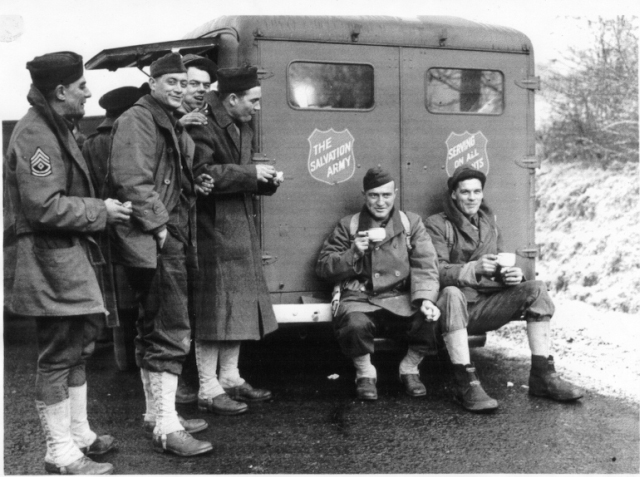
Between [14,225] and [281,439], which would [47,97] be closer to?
[14,225]

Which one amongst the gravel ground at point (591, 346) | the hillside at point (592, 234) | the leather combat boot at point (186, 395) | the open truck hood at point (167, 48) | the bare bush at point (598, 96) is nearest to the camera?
the leather combat boot at point (186, 395)

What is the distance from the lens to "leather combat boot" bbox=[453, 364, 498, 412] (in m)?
4.57

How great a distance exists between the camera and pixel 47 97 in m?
3.50

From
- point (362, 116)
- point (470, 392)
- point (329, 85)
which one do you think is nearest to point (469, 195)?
point (362, 116)

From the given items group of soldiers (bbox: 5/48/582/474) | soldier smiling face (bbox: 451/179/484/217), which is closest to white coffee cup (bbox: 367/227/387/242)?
group of soldiers (bbox: 5/48/582/474)

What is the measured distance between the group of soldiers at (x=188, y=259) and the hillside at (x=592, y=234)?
9.47ft

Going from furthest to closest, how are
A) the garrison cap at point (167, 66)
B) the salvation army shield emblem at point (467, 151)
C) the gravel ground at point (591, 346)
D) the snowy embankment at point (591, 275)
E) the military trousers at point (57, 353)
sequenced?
the snowy embankment at point (591, 275) < the salvation army shield emblem at point (467, 151) < the gravel ground at point (591, 346) < the garrison cap at point (167, 66) < the military trousers at point (57, 353)

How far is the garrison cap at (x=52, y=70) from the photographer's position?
136 inches

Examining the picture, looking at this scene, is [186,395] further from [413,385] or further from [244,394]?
[413,385]

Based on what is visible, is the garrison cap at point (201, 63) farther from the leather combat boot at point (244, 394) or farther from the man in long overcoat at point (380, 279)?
the leather combat boot at point (244, 394)

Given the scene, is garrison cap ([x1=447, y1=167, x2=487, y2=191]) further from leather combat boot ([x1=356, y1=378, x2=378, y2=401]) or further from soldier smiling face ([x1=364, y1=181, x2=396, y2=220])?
leather combat boot ([x1=356, y1=378, x2=378, y2=401])

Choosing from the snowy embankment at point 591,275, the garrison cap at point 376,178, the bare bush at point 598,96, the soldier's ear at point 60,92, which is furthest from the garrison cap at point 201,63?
the bare bush at point 598,96

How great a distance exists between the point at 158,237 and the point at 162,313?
0.40 metres

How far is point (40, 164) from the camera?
333 centimetres
